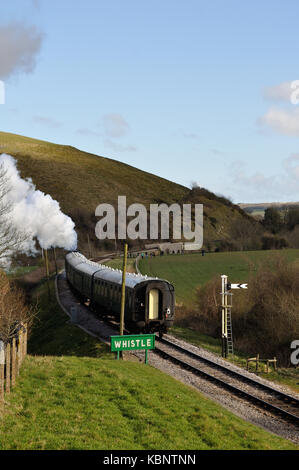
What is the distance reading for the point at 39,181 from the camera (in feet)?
467

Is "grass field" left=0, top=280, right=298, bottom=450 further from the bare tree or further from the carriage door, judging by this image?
the bare tree

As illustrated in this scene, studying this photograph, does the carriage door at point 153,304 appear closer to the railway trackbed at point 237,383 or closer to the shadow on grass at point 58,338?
the railway trackbed at point 237,383

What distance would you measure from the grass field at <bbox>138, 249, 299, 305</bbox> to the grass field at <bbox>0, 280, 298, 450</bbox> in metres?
34.7

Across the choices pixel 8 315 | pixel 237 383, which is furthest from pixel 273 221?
pixel 237 383

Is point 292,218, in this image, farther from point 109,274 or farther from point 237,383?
point 237,383

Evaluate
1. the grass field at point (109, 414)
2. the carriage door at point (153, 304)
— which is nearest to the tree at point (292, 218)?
the carriage door at point (153, 304)

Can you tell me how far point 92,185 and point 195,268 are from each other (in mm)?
78412

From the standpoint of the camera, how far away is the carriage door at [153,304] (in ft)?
95.2

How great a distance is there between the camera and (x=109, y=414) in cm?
1396

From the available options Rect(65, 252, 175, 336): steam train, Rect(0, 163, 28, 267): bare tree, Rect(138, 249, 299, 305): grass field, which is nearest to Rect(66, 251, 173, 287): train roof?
Rect(65, 252, 175, 336): steam train

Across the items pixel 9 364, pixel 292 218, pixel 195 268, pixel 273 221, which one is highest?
pixel 292 218

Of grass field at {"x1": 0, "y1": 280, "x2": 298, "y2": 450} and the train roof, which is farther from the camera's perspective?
the train roof

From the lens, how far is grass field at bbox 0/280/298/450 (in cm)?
1200
